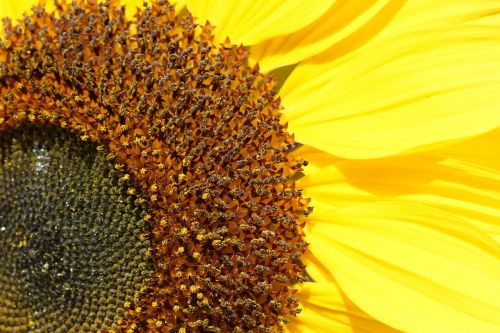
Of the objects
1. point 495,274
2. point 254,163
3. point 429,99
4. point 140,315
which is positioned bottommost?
point 140,315

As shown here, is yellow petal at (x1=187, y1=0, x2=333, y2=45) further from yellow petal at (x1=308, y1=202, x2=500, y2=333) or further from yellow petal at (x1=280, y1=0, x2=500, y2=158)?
yellow petal at (x1=308, y1=202, x2=500, y2=333)

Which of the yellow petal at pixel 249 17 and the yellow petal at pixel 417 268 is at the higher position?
the yellow petal at pixel 249 17

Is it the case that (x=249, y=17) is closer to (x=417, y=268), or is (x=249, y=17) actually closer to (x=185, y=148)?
(x=185, y=148)

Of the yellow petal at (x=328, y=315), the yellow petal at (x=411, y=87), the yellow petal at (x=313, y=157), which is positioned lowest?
the yellow petal at (x=328, y=315)

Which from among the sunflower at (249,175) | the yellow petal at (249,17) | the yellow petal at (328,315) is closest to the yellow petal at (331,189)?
the sunflower at (249,175)

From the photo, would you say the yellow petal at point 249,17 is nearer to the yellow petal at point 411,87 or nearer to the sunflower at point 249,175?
the sunflower at point 249,175

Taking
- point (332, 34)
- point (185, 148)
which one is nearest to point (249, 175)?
point (185, 148)

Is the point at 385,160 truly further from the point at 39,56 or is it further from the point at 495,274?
the point at 39,56

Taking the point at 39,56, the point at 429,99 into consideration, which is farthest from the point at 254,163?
the point at 39,56

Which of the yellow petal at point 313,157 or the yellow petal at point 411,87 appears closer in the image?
the yellow petal at point 411,87
